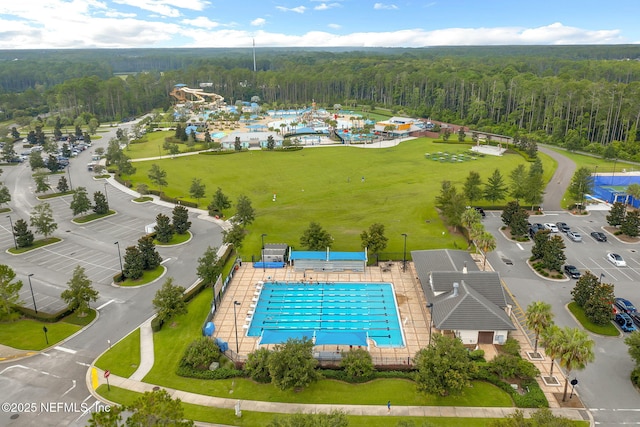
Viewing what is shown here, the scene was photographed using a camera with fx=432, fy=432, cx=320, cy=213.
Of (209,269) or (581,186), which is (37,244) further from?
(581,186)

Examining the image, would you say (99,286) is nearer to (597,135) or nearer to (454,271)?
(454,271)

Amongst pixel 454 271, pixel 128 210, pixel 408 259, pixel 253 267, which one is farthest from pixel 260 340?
pixel 128 210

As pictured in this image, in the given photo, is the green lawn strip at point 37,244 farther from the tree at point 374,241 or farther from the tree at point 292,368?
the tree at point 292,368

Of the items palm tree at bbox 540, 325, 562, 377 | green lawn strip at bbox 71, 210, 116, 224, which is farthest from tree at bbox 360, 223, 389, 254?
green lawn strip at bbox 71, 210, 116, 224

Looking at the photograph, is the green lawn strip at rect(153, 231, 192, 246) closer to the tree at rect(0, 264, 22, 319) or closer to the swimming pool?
the swimming pool

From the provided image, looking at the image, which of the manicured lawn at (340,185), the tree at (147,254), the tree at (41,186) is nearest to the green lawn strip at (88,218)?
the manicured lawn at (340,185)

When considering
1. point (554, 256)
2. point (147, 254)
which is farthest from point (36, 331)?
point (554, 256)
